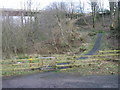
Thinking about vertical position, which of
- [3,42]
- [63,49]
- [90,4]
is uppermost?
[90,4]

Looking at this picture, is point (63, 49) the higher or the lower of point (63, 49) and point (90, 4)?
the lower

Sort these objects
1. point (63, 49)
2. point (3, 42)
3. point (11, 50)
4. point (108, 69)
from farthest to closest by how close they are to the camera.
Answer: point (63, 49), point (11, 50), point (3, 42), point (108, 69)

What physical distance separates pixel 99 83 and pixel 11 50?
12.4 meters

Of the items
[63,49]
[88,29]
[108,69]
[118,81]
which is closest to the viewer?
[118,81]

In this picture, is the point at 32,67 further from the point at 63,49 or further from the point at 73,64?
the point at 63,49

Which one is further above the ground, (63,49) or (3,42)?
(3,42)

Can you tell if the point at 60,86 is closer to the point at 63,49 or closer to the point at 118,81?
the point at 118,81

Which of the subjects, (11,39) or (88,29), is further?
(88,29)

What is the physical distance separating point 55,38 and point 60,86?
16.9m

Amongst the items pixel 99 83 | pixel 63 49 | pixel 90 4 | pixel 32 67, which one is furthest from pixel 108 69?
pixel 90 4

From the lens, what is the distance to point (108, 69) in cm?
877

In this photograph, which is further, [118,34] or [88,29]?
[88,29]

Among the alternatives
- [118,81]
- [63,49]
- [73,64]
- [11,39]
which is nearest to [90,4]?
[63,49]

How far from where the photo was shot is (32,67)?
9.23 meters
